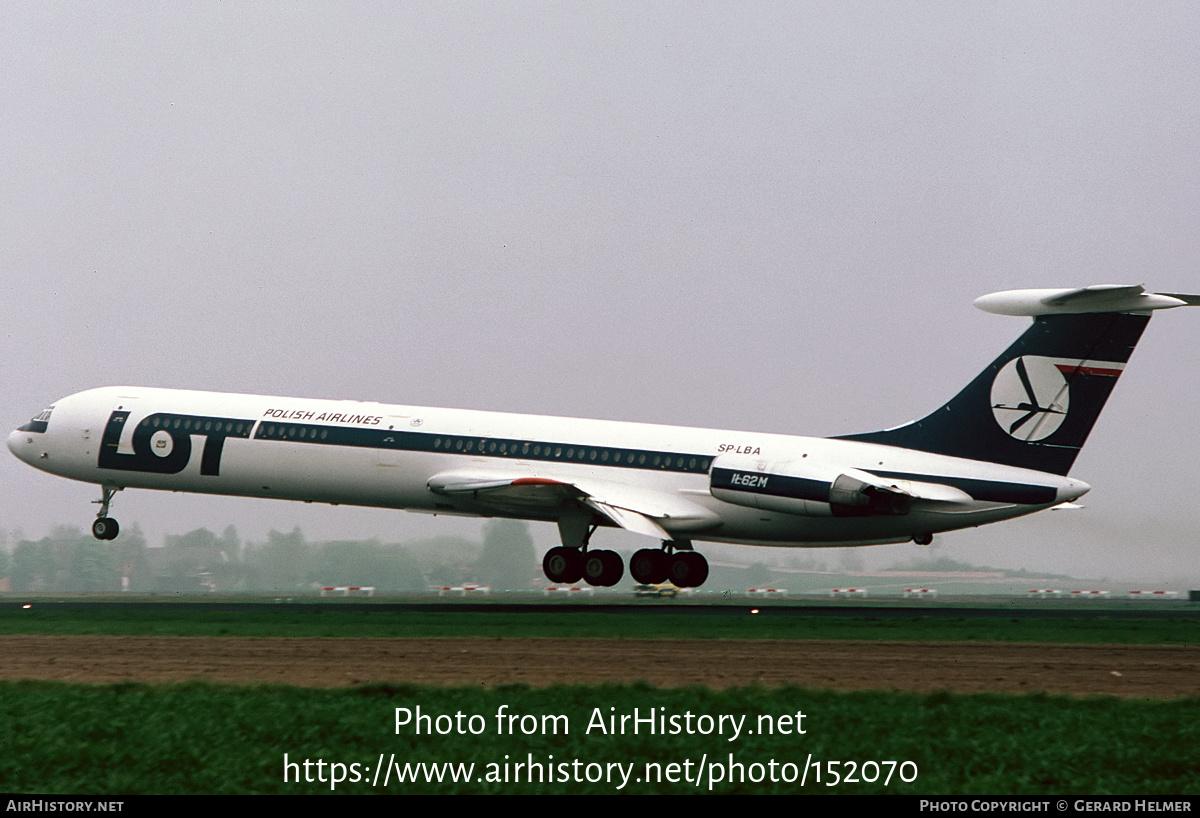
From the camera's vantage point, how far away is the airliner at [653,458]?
95.4ft

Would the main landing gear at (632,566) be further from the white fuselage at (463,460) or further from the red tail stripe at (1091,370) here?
the red tail stripe at (1091,370)

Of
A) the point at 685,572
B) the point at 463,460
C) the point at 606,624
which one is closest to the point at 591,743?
the point at 606,624

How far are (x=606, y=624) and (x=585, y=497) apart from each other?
584 cm

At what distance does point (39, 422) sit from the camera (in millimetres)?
36469

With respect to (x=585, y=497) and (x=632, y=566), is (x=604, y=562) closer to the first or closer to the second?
(x=632, y=566)

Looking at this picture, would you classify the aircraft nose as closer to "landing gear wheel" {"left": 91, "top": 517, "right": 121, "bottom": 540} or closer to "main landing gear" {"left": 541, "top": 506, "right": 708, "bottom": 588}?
"landing gear wheel" {"left": 91, "top": 517, "right": 121, "bottom": 540}

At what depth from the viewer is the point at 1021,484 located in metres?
29.0

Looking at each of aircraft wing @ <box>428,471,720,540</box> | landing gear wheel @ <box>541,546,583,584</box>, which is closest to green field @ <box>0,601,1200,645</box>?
landing gear wheel @ <box>541,546,583,584</box>

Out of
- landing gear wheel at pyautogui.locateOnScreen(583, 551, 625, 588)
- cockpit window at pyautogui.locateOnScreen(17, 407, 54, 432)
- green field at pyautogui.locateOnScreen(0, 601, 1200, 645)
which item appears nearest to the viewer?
green field at pyautogui.locateOnScreen(0, 601, 1200, 645)

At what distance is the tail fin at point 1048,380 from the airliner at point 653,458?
0.11 feet

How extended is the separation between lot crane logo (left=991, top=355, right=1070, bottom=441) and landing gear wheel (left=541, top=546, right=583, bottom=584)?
10542mm

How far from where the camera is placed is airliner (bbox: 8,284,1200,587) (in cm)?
2908
